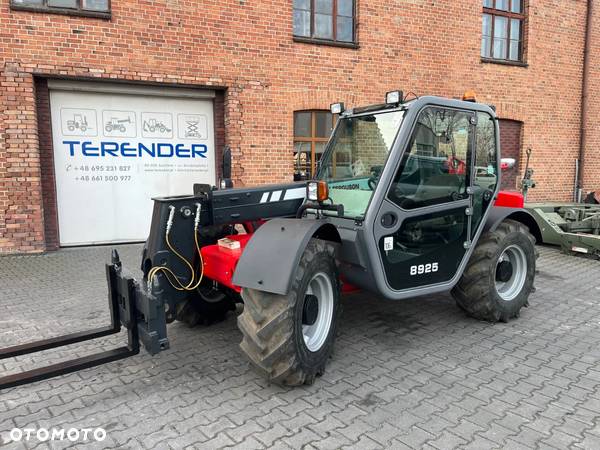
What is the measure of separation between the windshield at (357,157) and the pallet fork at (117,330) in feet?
5.59

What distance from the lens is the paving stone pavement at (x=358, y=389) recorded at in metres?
2.78

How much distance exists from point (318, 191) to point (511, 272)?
8.45 feet

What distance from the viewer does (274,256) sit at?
3.21 m

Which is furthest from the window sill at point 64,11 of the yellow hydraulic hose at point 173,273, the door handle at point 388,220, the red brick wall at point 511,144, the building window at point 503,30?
the red brick wall at point 511,144

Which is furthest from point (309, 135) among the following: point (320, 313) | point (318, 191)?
point (320, 313)

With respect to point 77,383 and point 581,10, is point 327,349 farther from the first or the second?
point 581,10

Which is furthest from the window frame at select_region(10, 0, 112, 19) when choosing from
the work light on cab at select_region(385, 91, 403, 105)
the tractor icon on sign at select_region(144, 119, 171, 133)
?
the work light on cab at select_region(385, 91, 403, 105)

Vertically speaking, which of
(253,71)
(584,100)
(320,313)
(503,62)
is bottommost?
(320,313)

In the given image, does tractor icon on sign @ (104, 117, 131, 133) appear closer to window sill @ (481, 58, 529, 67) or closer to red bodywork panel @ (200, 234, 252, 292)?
red bodywork panel @ (200, 234, 252, 292)

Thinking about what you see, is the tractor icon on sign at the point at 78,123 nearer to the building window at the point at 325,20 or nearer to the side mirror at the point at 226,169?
the building window at the point at 325,20

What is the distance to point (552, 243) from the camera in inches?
331

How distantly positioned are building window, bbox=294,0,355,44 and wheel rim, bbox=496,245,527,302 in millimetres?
6510

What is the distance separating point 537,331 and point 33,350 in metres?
4.38

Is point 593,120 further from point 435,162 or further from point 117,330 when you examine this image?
point 117,330
